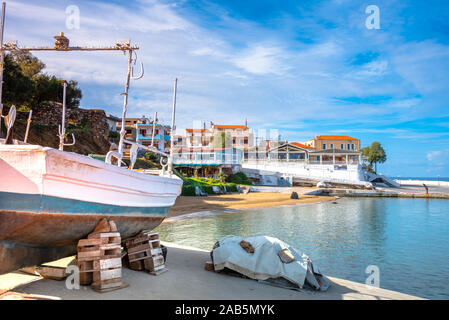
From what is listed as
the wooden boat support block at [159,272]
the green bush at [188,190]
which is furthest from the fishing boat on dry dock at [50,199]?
the green bush at [188,190]

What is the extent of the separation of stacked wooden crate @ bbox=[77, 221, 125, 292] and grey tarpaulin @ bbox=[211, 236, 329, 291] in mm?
2828

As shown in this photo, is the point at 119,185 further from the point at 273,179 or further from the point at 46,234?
the point at 273,179

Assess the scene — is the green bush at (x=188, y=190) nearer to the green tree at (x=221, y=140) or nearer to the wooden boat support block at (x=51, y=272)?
the wooden boat support block at (x=51, y=272)

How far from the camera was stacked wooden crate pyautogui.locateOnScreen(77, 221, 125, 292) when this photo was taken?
5459 mm

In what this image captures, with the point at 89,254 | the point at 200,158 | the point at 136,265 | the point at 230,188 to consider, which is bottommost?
the point at 136,265

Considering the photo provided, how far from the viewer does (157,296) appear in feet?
18.3

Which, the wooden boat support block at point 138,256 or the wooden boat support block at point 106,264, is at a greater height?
the wooden boat support block at point 106,264

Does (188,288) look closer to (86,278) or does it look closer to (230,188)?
(86,278)

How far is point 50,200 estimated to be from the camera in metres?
4.93

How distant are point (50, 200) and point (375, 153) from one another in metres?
98.6

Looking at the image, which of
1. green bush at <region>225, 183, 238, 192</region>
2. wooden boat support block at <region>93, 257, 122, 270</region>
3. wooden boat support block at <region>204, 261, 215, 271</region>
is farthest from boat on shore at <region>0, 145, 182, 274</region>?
green bush at <region>225, 183, 238, 192</region>

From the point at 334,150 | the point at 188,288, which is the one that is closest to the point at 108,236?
the point at 188,288

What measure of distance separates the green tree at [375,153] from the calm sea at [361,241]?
71.3 m

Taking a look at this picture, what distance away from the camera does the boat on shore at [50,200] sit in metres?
4.73
